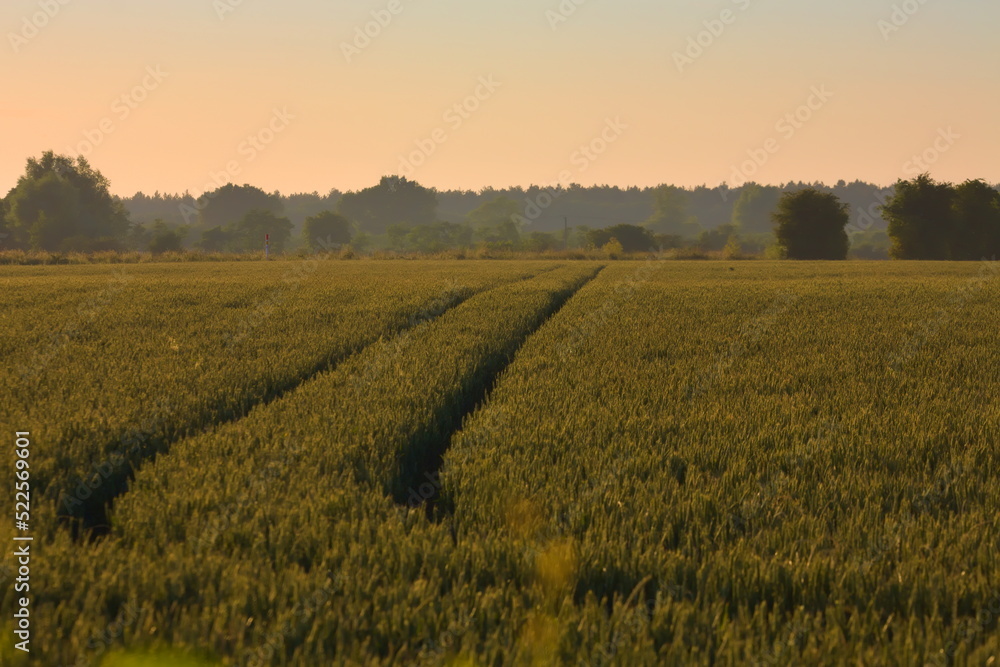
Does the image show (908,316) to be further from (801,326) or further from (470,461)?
(470,461)

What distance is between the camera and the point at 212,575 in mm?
2514

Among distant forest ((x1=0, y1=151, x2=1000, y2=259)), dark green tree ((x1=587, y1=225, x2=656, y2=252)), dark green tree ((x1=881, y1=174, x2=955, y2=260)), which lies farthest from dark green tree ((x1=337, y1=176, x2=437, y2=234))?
dark green tree ((x1=881, y1=174, x2=955, y2=260))

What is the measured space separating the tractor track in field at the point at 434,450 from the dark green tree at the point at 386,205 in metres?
178

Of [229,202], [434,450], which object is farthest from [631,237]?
[229,202]

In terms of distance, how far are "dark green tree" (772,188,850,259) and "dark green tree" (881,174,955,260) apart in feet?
10.1

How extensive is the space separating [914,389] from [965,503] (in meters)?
2.77

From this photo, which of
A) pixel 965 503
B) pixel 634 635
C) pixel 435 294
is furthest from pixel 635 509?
pixel 435 294

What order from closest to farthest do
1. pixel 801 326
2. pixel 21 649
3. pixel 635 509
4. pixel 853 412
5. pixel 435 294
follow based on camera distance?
pixel 21 649 < pixel 635 509 < pixel 853 412 < pixel 801 326 < pixel 435 294

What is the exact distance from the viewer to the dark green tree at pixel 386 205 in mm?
182500

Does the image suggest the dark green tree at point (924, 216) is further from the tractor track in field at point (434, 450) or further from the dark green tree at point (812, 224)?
the tractor track in field at point (434, 450)

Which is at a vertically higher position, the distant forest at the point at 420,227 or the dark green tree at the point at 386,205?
the dark green tree at the point at 386,205

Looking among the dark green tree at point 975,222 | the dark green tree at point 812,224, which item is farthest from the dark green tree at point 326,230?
the dark green tree at point 975,222

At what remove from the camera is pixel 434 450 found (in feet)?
15.3

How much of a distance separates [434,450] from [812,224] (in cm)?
5050
